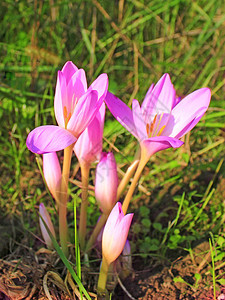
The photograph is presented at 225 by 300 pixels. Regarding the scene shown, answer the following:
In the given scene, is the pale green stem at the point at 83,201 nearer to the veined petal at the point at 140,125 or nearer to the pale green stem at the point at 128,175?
the pale green stem at the point at 128,175

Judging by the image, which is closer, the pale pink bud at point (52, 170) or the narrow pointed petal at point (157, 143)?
the narrow pointed petal at point (157, 143)

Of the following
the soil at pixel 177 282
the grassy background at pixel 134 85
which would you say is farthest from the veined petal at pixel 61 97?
the soil at pixel 177 282

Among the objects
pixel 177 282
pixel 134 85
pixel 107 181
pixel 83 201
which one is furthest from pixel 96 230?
pixel 134 85

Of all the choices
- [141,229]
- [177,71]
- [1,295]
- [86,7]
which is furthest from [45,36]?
[1,295]

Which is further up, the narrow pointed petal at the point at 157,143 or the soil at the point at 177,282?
the narrow pointed petal at the point at 157,143

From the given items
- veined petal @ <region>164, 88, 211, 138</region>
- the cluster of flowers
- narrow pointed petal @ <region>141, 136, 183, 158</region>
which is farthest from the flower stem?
veined petal @ <region>164, 88, 211, 138</region>

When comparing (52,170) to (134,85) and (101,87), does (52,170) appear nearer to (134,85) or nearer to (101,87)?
(101,87)

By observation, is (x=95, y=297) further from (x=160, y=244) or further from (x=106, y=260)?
(x=160, y=244)
